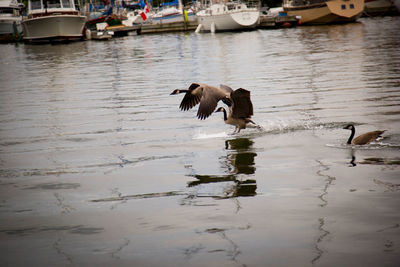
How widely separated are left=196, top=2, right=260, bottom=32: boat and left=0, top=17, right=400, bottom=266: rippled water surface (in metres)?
41.3

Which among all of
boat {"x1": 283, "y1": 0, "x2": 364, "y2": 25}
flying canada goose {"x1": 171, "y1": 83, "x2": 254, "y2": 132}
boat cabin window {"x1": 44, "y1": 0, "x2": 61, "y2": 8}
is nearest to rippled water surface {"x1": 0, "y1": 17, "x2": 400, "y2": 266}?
flying canada goose {"x1": 171, "y1": 83, "x2": 254, "y2": 132}

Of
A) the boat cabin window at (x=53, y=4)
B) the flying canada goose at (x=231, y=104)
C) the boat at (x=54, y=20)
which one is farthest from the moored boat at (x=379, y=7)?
the flying canada goose at (x=231, y=104)

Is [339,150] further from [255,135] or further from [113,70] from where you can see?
[113,70]

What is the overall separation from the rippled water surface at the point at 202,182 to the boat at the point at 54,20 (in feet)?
128

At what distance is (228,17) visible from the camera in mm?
55719

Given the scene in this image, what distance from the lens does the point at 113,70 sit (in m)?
24.9

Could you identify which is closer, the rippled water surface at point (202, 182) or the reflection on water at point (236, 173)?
the rippled water surface at point (202, 182)

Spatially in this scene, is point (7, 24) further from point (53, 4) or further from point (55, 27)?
point (55, 27)

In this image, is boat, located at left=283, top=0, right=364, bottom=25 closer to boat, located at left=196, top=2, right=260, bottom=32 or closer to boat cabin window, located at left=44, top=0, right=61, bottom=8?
boat, located at left=196, top=2, right=260, bottom=32

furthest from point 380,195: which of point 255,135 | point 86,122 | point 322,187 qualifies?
point 86,122

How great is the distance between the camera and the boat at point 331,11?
54.9 meters

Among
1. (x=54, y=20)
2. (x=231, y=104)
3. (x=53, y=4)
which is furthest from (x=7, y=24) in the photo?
(x=231, y=104)

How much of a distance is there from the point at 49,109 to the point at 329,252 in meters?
11.0

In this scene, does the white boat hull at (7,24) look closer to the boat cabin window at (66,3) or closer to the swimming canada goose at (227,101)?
the boat cabin window at (66,3)
